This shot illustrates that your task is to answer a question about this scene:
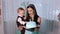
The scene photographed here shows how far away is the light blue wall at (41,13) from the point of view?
2.99ft

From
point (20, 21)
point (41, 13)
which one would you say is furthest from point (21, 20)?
point (41, 13)

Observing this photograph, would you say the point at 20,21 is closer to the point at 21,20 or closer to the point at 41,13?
the point at 21,20

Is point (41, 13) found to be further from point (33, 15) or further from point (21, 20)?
point (21, 20)

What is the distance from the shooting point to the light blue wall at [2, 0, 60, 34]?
0.91m

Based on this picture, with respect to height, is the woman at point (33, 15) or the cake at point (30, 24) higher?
the woman at point (33, 15)

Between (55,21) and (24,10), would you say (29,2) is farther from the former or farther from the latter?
(55,21)

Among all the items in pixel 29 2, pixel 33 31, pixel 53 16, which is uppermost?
pixel 29 2

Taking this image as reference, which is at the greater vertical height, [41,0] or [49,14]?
[41,0]

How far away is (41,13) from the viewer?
0.93 m

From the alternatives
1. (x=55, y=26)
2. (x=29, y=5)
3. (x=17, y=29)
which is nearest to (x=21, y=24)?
(x=17, y=29)

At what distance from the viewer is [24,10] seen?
95 centimetres

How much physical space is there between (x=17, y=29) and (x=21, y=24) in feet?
0.19

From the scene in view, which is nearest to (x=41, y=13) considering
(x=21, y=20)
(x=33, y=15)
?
(x=33, y=15)

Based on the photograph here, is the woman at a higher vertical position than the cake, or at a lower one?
higher
